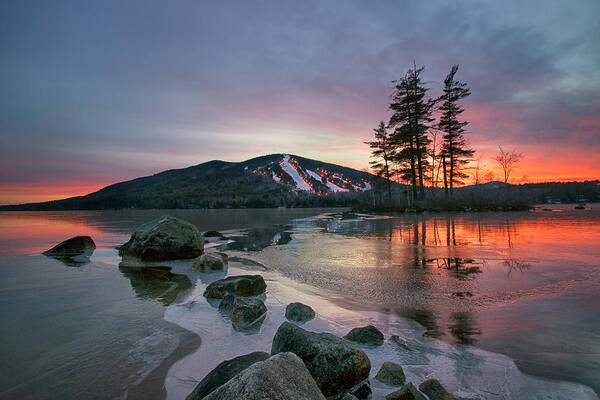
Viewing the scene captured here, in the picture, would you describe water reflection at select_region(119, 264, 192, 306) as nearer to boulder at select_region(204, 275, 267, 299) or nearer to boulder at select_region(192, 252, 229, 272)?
boulder at select_region(192, 252, 229, 272)

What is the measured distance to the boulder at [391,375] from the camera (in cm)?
297

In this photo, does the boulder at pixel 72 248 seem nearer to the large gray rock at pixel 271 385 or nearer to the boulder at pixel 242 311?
the boulder at pixel 242 311

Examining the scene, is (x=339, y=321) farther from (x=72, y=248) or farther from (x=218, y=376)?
(x=72, y=248)

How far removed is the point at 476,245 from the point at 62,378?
12.3 m

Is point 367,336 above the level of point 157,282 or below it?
above

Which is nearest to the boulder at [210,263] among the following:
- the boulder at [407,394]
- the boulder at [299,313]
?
the boulder at [299,313]

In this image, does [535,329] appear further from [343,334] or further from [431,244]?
[431,244]

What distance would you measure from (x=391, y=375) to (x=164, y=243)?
9.35 metres

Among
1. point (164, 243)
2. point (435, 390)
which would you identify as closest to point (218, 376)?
point (435, 390)

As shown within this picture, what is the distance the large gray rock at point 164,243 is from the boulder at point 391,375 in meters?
9.00

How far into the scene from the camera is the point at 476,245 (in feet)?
35.7

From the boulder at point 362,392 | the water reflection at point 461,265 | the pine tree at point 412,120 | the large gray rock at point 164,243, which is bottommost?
the boulder at point 362,392

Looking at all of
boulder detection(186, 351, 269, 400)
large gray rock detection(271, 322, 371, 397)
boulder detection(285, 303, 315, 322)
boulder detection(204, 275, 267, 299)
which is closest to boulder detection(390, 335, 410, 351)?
large gray rock detection(271, 322, 371, 397)

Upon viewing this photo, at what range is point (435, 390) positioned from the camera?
2725mm
